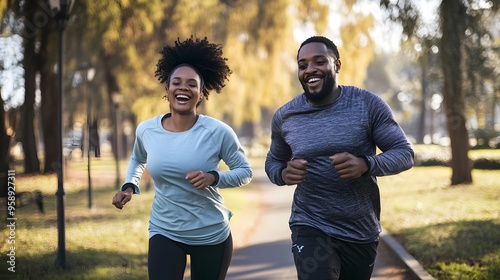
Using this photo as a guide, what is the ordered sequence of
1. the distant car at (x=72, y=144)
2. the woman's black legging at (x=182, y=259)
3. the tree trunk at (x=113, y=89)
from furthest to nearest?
the tree trunk at (x=113, y=89) < the distant car at (x=72, y=144) < the woman's black legging at (x=182, y=259)

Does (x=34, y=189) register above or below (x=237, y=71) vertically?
below

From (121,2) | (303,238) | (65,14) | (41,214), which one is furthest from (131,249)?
(303,238)

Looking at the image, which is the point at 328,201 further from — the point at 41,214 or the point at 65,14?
the point at 41,214

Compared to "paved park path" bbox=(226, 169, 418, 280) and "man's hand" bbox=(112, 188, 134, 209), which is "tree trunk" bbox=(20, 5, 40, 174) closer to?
"paved park path" bbox=(226, 169, 418, 280)

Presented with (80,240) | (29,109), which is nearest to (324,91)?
(80,240)

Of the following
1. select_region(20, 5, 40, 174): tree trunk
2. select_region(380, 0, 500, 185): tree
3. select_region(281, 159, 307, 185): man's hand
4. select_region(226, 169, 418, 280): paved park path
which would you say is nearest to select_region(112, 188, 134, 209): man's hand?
select_region(281, 159, 307, 185): man's hand

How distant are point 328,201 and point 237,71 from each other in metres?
15.1

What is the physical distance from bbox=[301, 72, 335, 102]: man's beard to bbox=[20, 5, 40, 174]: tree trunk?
11.2 m

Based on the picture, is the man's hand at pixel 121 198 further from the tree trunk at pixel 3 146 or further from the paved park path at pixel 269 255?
the tree trunk at pixel 3 146

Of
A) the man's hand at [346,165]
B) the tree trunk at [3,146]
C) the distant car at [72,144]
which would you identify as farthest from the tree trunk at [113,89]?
the man's hand at [346,165]

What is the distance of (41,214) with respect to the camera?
33.4ft

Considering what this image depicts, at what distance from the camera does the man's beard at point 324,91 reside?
A: 3.61 meters

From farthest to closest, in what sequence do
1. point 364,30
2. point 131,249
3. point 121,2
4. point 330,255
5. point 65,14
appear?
point 364,30
point 121,2
point 131,249
point 65,14
point 330,255

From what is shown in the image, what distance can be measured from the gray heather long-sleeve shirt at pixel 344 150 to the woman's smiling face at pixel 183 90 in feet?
2.19
